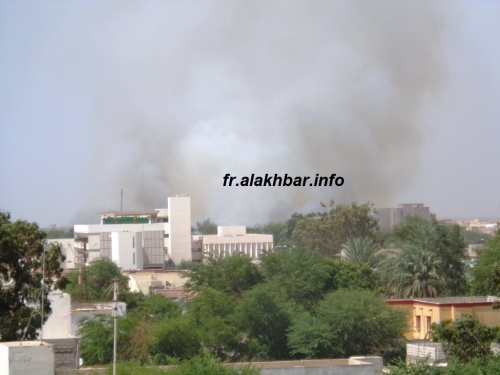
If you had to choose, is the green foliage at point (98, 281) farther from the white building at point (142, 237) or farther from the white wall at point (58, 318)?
the white building at point (142, 237)

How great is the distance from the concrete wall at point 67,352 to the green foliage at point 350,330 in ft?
25.1

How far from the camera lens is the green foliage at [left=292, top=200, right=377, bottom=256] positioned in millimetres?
68250

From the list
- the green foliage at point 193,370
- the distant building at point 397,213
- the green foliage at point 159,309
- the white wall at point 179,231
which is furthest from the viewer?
the distant building at point 397,213

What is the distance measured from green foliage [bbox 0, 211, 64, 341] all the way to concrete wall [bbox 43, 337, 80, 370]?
204 cm

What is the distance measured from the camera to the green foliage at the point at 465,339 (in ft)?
55.7

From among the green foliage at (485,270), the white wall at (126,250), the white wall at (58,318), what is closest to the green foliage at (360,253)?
the green foliage at (485,270)

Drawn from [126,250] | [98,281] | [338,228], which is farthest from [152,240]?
[98,281]

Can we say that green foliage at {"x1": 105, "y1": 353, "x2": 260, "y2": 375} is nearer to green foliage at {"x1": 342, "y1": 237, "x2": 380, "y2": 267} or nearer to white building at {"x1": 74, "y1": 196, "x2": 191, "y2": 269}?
green foliage at {"x1": 342, "y1": 237, "x2": 380, "y2": 267}

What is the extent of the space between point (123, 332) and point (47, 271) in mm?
2281

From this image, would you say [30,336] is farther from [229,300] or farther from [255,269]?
[255,269]

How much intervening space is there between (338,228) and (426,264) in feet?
112

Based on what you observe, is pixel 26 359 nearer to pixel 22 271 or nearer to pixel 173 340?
pixel 22 271

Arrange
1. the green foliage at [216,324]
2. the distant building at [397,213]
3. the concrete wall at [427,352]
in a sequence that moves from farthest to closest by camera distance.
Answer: the distant building at [397,213] → the green foliage at [216,324] → the concrete wall at [427,352]

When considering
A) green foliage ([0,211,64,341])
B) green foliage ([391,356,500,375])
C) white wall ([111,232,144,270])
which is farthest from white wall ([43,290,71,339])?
white wall ([111,232,144,270])
